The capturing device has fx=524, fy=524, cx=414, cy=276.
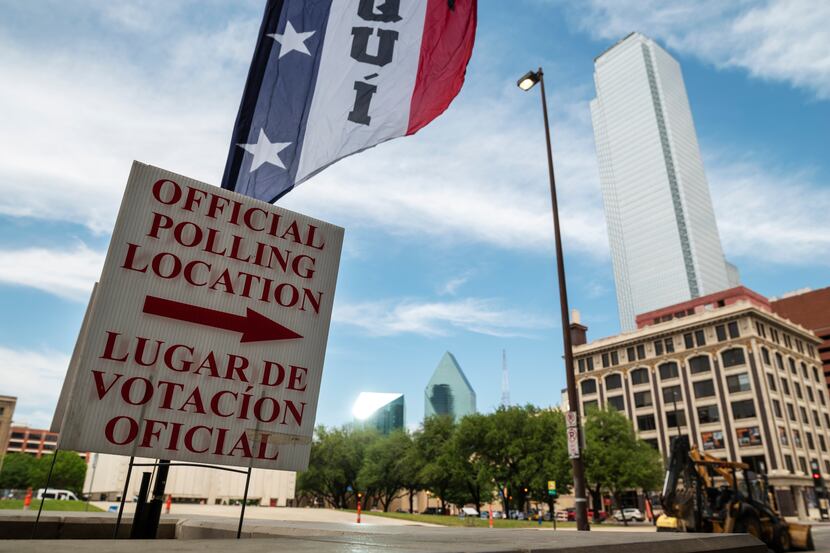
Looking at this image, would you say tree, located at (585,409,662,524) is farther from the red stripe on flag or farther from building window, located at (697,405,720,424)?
the red stripe on flag

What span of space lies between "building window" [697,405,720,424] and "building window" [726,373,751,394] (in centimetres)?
313

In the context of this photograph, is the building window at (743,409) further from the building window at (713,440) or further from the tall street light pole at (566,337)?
the tall street light pole at (566,337)

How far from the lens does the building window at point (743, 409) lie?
63062 mm

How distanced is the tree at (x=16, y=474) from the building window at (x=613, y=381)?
113 m

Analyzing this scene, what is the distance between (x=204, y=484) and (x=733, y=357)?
6440 centimetres

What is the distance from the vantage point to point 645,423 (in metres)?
74.1

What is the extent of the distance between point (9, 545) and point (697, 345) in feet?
264

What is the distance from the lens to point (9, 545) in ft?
7.74

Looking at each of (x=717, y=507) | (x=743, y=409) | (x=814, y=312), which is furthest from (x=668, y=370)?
(x=717, y=507)

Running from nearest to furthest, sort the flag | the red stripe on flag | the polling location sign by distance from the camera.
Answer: the polling location sign, the flag, the red stripe on flag

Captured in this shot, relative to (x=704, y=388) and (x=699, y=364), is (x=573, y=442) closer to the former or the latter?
(x=704, y=388)

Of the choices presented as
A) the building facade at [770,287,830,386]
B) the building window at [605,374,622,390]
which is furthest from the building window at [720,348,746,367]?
the building facade at [770,287,830,386]

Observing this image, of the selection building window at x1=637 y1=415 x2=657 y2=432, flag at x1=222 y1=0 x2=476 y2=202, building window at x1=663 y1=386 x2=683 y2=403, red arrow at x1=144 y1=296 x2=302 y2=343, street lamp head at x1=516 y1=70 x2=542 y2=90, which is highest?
building window at x1=663 y1=386 x2=683 y2=403

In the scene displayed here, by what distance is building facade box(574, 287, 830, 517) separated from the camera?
61531 mm
